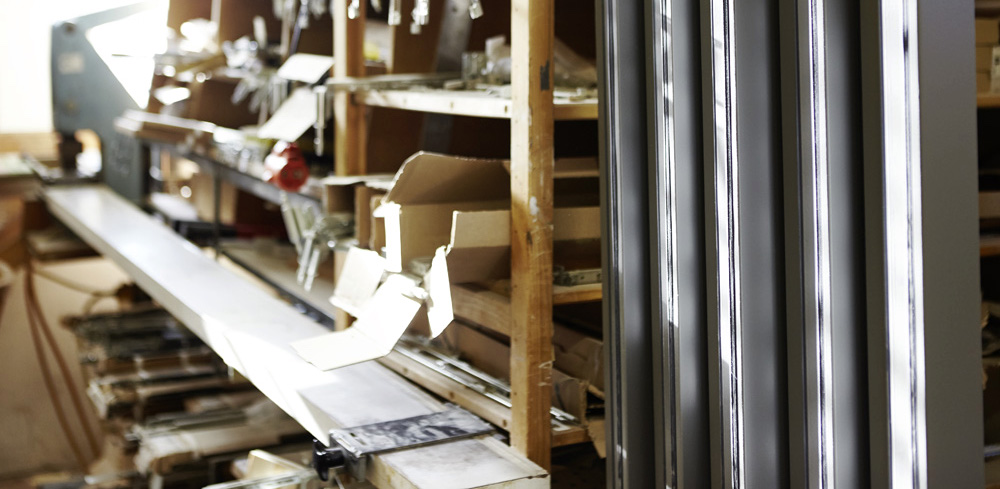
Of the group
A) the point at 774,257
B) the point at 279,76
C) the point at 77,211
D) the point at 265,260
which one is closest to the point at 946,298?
the point at 774,257

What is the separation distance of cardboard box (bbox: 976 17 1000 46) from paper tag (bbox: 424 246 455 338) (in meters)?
1.52

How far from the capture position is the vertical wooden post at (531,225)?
1.59 metres

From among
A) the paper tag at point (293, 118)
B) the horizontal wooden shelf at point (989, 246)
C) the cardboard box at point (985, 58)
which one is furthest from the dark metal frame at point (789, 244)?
the cardboard box at point (985, 58)

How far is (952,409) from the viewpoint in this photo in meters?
1.10

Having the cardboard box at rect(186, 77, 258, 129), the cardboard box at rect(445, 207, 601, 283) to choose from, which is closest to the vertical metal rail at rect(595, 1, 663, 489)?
the cardboard box at rect(445, 207, 601, 283)

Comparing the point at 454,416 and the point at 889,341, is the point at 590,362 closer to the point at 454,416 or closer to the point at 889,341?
the point at 454,416

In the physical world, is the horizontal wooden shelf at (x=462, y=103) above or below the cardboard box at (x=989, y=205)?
above

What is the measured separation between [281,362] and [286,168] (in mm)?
524

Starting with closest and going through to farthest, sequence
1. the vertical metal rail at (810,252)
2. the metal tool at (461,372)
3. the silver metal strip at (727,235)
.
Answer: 1. the vertical metal rail at (810,252)
2. the silver metal strip at (727,235)
3. the metal tool at (461,372)

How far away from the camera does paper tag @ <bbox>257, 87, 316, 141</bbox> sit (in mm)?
2422

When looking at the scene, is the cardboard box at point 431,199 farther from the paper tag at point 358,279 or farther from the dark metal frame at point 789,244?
the dark metal frame at point 789,244

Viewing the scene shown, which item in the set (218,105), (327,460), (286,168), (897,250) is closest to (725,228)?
(897,250)

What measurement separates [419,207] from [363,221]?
419mm

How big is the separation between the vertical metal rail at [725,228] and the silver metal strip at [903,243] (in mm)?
220
